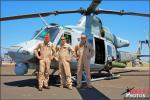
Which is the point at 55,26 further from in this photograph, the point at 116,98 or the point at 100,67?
the point at 116,98

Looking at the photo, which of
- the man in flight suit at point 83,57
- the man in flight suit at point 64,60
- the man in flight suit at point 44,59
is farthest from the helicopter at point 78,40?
the man in flight suit at point 83,57

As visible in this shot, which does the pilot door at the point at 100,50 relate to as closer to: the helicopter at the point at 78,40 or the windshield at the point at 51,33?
the helicopter at the point at 78,40

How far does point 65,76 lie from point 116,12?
4.62 m

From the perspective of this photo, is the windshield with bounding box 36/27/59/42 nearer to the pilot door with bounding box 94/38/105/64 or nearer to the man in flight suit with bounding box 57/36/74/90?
the man in flight suit with bounding box 57/36/74/90

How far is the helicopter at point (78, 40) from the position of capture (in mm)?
11141

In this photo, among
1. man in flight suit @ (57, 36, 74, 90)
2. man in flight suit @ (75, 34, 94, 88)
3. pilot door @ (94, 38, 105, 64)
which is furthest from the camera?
pilot door @ (94, 38, 105, 64)

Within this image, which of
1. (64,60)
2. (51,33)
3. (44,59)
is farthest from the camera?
(51,33)

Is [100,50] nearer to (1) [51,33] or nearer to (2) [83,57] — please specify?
(1) [51,33]

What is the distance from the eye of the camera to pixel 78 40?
1305cm

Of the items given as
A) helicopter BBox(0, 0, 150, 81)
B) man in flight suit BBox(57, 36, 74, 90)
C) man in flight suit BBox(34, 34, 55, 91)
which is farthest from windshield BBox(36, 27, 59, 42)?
man in flight suit BBox(34, 34, 55, 91)

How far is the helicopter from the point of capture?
Answer: 1114cm

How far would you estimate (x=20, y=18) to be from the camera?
1379 cm

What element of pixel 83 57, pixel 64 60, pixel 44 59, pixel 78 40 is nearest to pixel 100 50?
pixel 78 40

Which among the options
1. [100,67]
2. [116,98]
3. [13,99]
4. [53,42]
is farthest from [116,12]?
[13,99]
